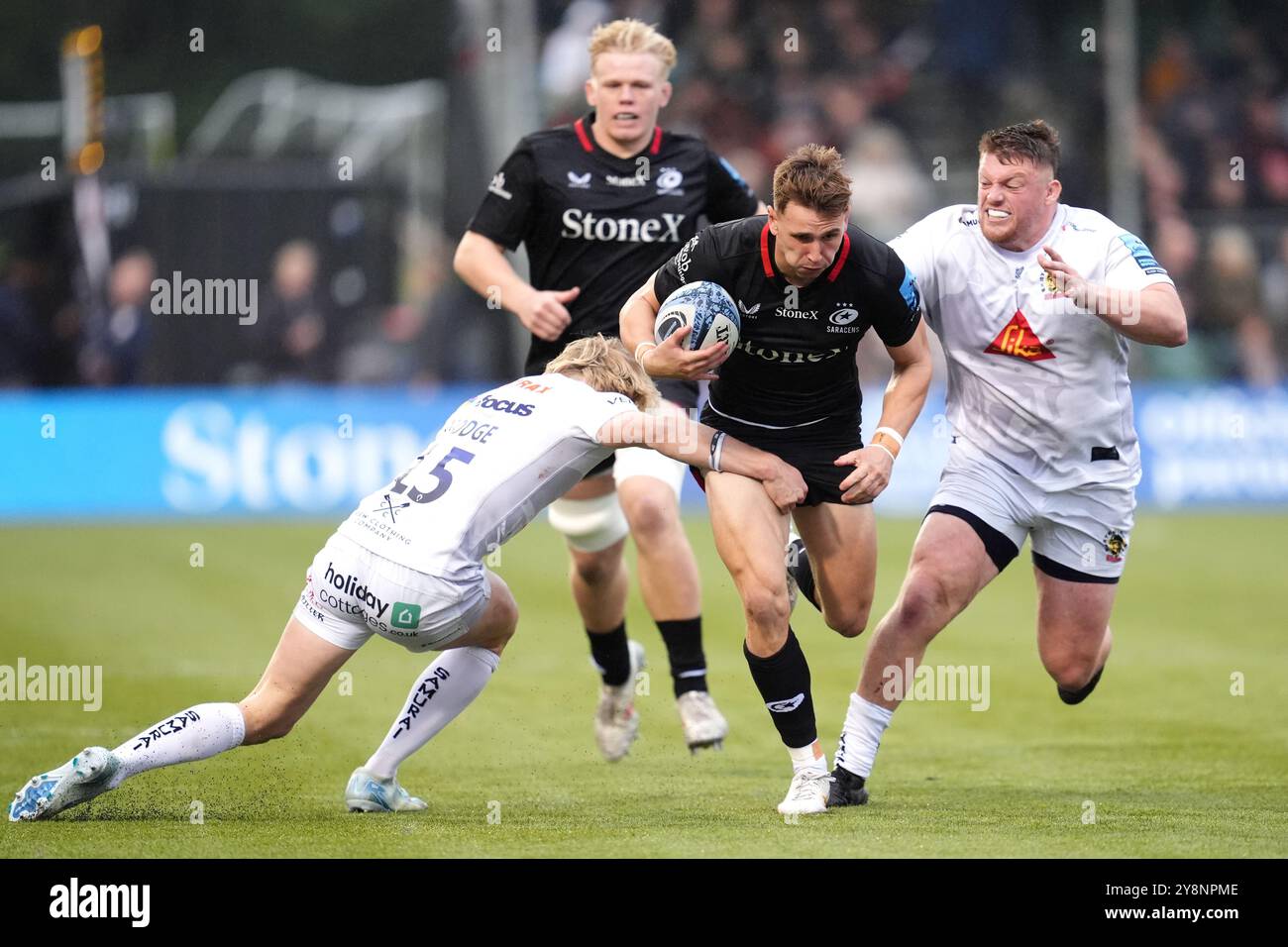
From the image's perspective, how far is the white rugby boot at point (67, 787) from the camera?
20.0 feet

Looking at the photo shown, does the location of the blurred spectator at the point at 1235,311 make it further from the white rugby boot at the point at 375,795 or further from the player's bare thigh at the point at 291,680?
the player's bare thigh at the point at 291,680

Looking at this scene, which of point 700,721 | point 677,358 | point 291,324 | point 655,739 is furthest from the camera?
point 291,324

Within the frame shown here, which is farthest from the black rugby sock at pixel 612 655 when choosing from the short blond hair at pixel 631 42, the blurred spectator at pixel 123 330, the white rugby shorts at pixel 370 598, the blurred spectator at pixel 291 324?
the blurred spectator at pixel 123 330

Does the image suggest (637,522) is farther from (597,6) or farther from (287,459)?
(597,6)

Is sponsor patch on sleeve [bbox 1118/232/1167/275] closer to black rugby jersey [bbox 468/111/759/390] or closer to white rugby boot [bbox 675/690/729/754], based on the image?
black rugby jersey [bbox 468/111/759/390]

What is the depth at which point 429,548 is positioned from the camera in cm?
619

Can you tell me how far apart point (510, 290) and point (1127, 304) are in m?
2.72

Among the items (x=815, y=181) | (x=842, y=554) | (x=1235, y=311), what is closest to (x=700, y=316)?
(x=815, y=181)

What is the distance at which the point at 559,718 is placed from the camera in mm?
9156

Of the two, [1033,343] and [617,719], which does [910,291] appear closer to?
[1033,343]

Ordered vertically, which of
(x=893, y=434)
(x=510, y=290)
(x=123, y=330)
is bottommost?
(x=123, y=330)

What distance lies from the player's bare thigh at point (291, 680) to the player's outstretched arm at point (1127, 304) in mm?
2822

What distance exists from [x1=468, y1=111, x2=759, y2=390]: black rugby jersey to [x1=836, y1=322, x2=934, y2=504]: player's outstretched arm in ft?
5.73

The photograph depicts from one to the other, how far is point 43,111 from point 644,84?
14505 millimetres
